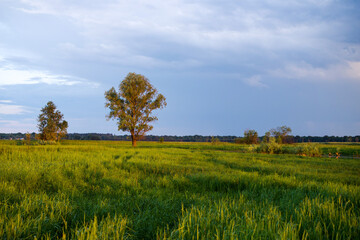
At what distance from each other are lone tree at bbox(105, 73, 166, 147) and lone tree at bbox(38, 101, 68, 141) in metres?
29.6

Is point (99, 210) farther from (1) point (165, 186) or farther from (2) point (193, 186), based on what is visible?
(2) point (193, 186)

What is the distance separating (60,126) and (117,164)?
66239 millimetres

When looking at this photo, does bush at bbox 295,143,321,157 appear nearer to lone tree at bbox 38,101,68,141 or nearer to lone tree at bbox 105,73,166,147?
lone tree at bbox 105,73,166,147

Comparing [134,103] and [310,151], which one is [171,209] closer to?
[310,151]

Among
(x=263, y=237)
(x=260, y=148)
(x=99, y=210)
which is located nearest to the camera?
(x=263, y=237)

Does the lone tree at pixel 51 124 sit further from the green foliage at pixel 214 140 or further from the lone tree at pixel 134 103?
the green foliage at pixel 214 140

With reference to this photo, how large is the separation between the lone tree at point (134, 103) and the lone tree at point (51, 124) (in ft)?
97.1

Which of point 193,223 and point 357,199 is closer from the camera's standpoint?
point 193,223

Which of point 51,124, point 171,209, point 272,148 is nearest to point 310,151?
point 272,148

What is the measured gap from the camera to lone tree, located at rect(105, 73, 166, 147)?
44.3 meters

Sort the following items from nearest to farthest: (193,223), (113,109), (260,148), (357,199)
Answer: (193,223), (357,199), (260,148), (113,109)

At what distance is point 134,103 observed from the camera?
46062 millimetres

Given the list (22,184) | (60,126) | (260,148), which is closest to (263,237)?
(22,184)

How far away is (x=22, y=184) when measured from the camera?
5.93 meters
